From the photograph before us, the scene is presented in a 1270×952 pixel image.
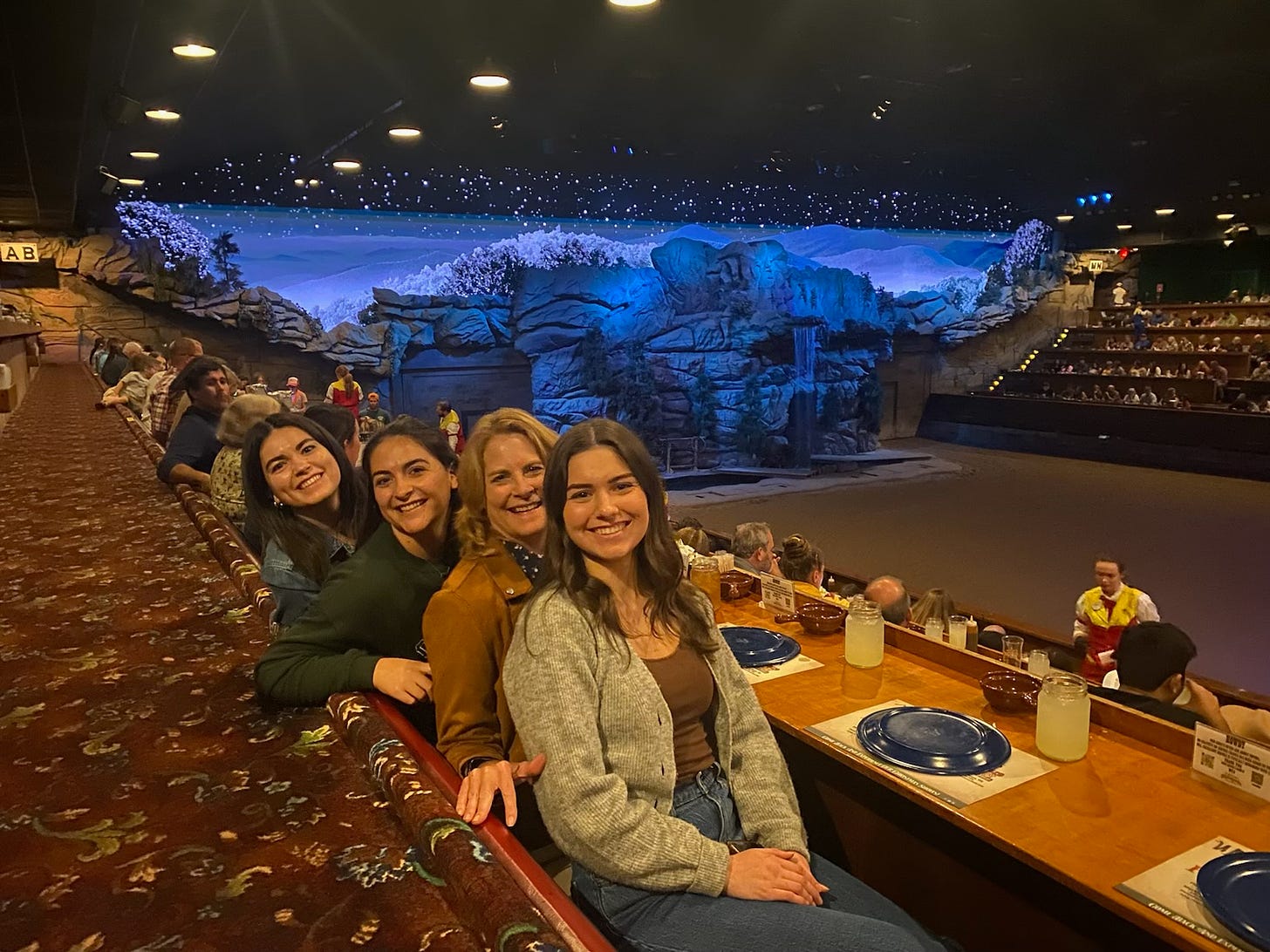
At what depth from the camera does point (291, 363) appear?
44.1ft

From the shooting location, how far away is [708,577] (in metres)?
2.73

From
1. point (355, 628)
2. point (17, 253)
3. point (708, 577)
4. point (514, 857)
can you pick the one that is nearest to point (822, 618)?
point (708, 577)

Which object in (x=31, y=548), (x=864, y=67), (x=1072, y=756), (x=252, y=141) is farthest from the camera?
(x=252, y=141)

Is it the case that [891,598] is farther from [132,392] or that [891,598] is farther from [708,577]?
[132,392]

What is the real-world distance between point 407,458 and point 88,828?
83 cm

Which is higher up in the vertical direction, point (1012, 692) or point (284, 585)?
point (284, 585)

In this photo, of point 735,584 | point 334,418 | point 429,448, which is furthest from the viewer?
point 334,418

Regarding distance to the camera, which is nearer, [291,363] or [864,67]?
[864,67]

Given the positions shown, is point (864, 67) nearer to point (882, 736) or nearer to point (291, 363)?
point (882, 736)

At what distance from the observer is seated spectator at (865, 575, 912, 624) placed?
3.58 meters

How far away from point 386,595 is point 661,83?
19.0 ft

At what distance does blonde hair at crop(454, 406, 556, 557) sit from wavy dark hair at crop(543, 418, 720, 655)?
0.16 metres

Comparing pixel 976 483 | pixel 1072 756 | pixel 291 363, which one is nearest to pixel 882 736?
pixel 1072 756

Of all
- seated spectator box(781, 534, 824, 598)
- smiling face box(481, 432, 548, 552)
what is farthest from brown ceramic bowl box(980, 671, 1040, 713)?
seated spectator box(781, 534, 824, 598)
